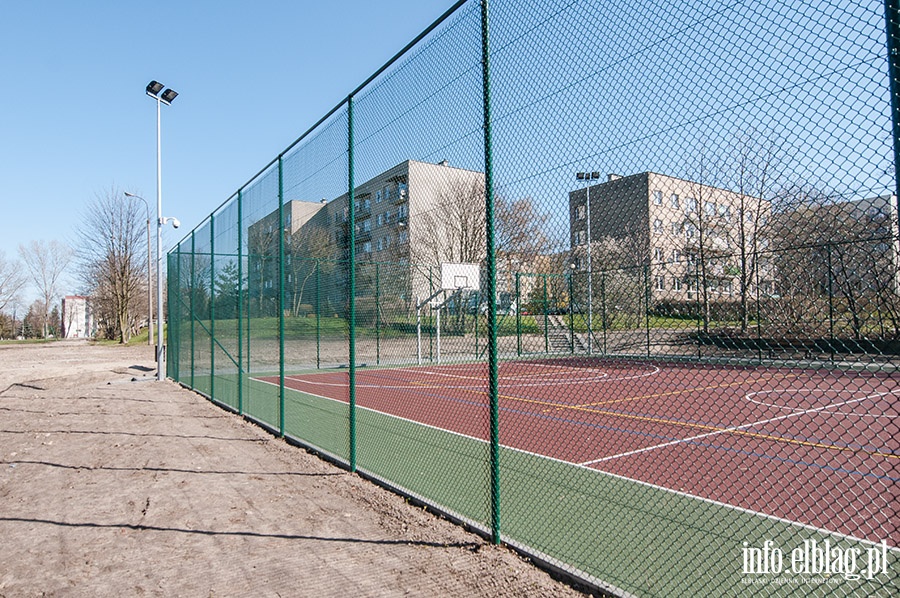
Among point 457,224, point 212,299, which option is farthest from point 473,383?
point 457,224

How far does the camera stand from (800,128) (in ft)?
7.16

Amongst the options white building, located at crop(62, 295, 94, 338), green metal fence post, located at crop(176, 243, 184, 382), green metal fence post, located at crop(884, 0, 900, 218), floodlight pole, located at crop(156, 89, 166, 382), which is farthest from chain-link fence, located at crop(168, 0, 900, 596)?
white building, located at crop(62, 295, 94, 338)

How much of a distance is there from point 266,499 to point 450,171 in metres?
3.05

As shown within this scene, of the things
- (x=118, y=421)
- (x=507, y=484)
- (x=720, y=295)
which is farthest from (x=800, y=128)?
(x=118, y=421)

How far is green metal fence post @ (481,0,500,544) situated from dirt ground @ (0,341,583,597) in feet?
1.02

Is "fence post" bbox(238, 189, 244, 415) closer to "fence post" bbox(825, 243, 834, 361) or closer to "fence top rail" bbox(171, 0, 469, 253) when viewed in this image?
"fence top rail" bbox(171, 0, 469, 253)

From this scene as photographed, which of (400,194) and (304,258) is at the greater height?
(400,194)

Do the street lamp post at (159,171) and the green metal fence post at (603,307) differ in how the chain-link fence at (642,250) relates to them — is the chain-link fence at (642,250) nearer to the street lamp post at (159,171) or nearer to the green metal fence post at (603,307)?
the green metal fence post at (603,307)

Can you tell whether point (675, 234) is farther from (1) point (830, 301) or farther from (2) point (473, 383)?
(2) point (473, 383)

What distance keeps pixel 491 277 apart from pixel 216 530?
2579 millimetres

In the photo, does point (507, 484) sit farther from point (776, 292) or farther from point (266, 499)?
point (776, 292)

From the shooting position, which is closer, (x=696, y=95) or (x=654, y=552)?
(x=696, y=95)

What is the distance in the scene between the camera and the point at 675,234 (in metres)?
2.79

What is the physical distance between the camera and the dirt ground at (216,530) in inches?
120
